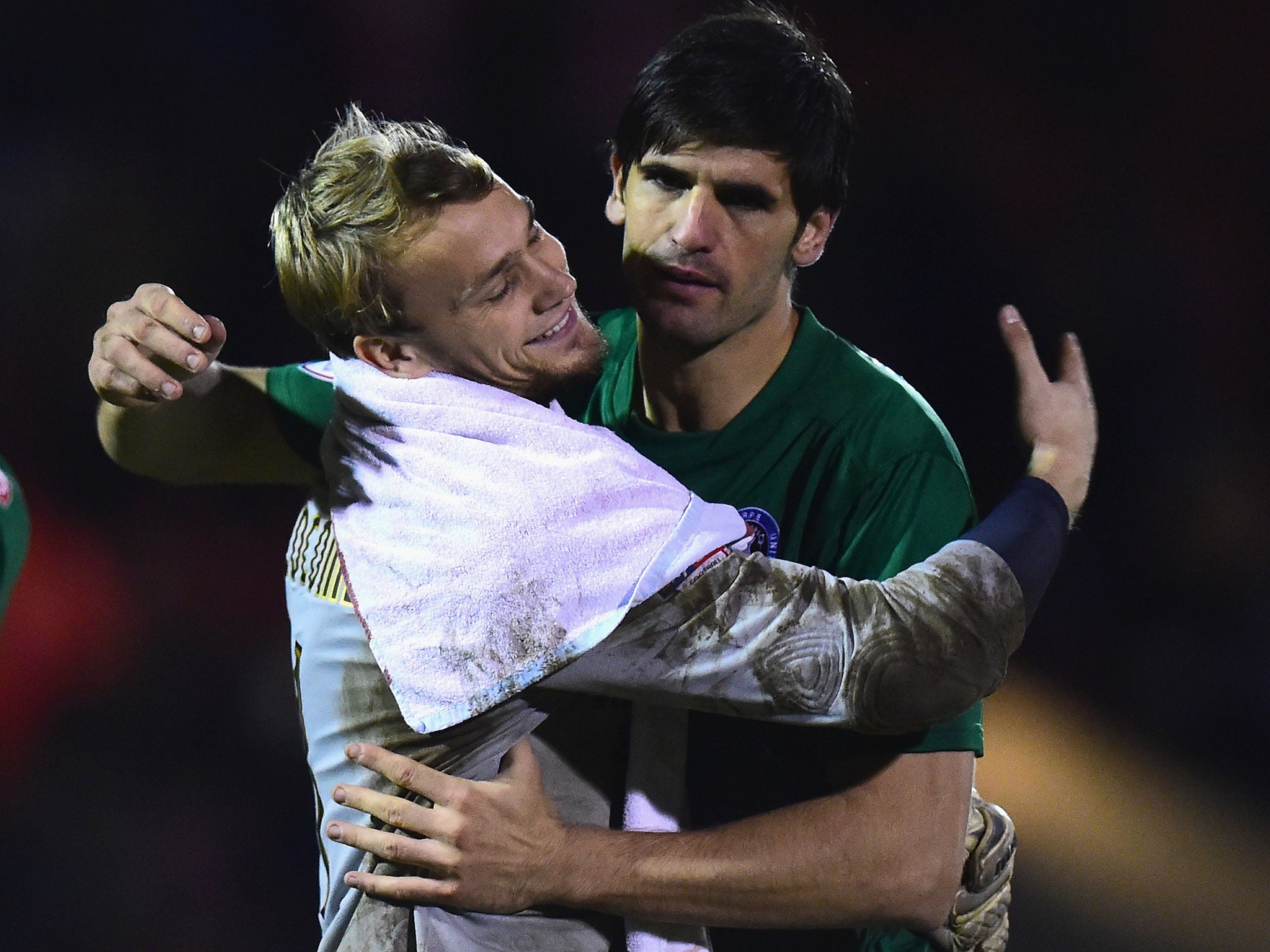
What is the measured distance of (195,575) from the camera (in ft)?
10.6

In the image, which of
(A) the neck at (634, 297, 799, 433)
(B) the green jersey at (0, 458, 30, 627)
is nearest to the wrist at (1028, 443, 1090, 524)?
(A) the neck at (634, 297, 799, 433)

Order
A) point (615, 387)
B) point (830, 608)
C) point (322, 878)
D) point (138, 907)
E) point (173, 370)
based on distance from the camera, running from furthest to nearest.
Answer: point (138, 907) < point (615, 387) < point (322, 878) < point (173, 370) < point (830, 608)

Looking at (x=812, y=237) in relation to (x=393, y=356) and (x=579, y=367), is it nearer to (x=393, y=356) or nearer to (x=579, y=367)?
(x=579, y=367)

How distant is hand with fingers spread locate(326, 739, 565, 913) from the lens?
1.35m

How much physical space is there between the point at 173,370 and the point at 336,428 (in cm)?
19

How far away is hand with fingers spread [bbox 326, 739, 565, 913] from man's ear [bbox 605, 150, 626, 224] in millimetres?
822

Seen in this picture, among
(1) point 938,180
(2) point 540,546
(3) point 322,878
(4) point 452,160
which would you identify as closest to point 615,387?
(4) point 452,160

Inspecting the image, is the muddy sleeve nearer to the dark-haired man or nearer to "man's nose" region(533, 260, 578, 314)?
the dark-haired man

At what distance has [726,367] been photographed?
1.70m

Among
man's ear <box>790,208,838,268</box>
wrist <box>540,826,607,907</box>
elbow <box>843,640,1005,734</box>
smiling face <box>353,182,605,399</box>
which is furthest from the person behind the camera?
man's ear <box>790,208,838,268</box>

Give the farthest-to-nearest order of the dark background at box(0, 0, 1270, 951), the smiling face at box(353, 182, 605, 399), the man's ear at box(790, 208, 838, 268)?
the dark background at box(0, 0, 1270, 951) < the man's ear at box(790, 208, 838, 268) < the smiling face at box(353, 182, 605, 399)

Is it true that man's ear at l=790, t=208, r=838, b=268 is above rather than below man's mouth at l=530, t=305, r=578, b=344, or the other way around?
above

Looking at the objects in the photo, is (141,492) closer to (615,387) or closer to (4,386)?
(4,386)

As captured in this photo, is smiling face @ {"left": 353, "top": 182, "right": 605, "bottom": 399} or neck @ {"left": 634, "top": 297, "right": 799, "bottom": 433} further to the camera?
neck @ {"left": 634, "top": 297, "right": 799, "bottom": 433}
